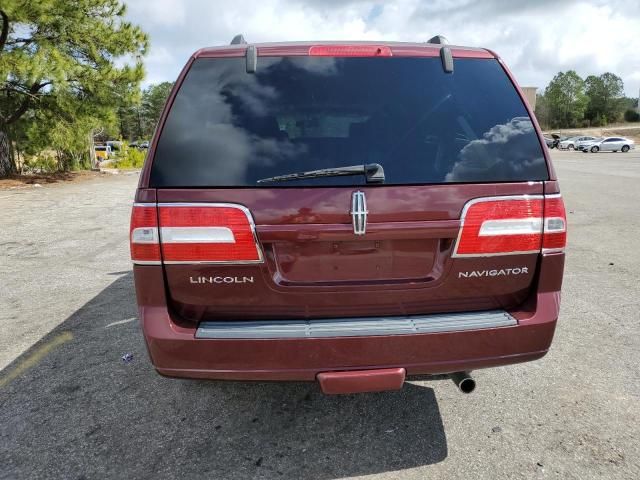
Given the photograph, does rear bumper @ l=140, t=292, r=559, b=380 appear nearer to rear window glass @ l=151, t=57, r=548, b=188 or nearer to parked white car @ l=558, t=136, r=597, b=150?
rear window glass @ l=151, t=57, r=548, b=188

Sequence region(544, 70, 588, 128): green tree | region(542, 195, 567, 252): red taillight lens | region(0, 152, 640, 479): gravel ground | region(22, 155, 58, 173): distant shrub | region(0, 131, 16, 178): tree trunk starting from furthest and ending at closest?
1. region(544, 70, 588, 128): green tree
2. region(22, 155, 58, 173): distant shrub
3. region(0, 131, 16, 178): tree trunk
4. region(0, 152, 640, 479): gravel ground
5. region(542, 195, 567, 252): red taillight lens

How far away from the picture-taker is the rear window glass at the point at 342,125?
2.12 m

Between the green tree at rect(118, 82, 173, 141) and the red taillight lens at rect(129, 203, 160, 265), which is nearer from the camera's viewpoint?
the red taillight lens at rect(129, 203, 160, 265)

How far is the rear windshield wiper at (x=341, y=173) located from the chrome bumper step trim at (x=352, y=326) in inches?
25.6

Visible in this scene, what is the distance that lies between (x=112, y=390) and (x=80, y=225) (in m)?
7.26

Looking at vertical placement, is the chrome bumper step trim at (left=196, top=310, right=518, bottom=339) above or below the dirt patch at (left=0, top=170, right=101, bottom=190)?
above

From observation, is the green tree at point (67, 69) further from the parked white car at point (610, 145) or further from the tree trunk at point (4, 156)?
the parked white car at point (610, 145)

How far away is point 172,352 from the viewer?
2.13m

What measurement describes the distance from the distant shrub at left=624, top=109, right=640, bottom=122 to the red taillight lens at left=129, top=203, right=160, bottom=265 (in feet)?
407

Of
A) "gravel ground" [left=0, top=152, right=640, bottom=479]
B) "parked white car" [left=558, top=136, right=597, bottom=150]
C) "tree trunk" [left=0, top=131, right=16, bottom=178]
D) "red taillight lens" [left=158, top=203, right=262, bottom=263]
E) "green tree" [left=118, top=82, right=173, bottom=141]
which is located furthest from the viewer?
"green tree" [left=118, top=82, right=173, bottom=141]

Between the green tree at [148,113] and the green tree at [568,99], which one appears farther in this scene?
the green tree at [568,99]

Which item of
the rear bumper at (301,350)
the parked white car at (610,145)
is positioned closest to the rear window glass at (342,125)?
the rear bumper at (301,350)

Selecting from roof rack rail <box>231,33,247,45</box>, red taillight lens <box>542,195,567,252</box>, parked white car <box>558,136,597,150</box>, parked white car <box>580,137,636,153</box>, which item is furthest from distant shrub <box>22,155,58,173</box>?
parked white car <box>558,136,597,150</box>

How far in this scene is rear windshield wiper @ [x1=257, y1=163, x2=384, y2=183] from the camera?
209 centimetres
